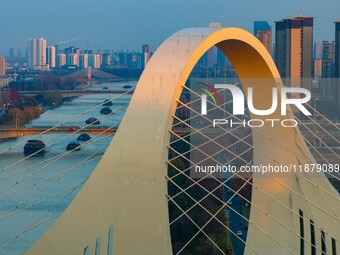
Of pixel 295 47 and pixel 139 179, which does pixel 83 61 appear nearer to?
pixel 295 47

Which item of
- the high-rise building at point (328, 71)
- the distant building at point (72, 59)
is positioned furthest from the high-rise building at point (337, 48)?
the distant building at point (72, 59)

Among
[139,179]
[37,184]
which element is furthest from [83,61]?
[139,179]

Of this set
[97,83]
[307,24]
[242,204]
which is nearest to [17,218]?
[242,204]

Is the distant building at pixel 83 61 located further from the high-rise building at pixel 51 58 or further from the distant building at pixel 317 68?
the distant building at pixel 317 68

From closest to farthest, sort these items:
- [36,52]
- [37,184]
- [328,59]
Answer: [37,184]
[328,59]
[36,52]

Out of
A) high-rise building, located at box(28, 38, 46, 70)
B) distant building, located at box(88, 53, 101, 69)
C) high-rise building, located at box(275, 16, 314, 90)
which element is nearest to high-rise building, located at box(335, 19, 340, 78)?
high-rise building, located at box(275, 16, 314, 90)
